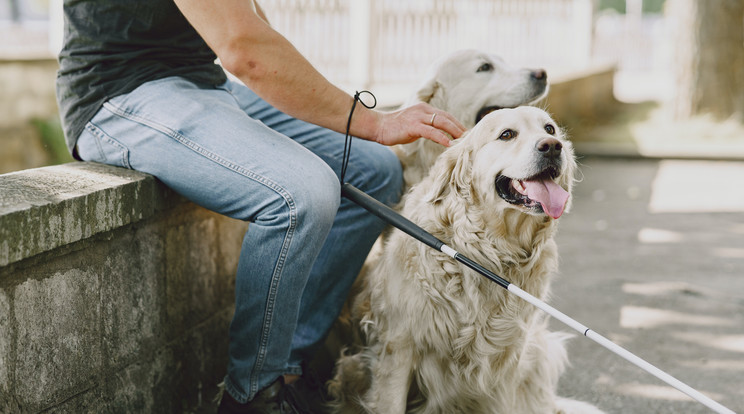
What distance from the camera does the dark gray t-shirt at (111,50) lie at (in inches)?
93.0

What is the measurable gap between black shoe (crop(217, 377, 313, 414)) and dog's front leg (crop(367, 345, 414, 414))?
285 millimetres

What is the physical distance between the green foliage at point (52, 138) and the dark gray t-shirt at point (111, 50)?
366cm

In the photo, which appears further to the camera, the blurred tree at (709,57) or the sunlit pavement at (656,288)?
the blurred tree at (709,57)

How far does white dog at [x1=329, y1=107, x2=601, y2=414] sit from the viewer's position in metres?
2.37

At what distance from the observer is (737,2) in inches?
369

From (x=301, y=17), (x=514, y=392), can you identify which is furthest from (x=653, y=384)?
(x=301, y=17)

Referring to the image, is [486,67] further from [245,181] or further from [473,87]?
[245,181]

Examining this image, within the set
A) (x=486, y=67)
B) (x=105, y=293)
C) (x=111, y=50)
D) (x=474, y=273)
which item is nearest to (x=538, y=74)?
(x=486, y=67)

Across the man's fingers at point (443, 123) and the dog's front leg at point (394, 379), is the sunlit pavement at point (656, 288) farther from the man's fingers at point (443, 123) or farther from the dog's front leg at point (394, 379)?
the man's fingers at point (443, 123)

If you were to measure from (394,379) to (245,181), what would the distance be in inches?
33.0

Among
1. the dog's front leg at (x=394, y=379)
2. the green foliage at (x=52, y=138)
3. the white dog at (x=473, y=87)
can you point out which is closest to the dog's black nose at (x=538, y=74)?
the white dog at (x=473, y=87)

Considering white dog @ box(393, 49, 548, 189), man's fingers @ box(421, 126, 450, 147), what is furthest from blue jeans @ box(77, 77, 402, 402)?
white dog @ box(393, 49, 548, 189)

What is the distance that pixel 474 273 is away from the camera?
2.40 meters

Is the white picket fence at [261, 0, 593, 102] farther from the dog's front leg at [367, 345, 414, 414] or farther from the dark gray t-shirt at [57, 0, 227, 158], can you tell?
the dog's front leg at [367, 345, 414, 414]
